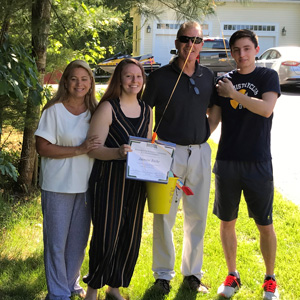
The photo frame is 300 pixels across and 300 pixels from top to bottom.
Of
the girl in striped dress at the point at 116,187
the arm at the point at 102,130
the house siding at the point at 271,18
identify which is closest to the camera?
the arm at the point at 102,130

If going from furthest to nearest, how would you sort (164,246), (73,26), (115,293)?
(73,26), (164,246), (115,293)

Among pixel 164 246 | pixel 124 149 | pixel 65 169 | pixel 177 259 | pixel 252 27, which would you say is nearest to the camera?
pixel 124 149

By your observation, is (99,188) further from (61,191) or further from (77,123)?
(77,123)

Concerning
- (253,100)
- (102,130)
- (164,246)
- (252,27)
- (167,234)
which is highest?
(252,27)

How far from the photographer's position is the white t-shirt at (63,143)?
122 inches

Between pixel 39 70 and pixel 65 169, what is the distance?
2.72 metres

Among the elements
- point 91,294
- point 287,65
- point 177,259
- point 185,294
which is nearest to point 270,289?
point 185,294

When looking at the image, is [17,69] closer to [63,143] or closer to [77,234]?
[63,143]

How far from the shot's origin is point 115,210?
3135 mm

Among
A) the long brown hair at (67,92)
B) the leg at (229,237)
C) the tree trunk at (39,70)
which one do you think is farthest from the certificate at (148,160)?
the tree trunk at (39,70)

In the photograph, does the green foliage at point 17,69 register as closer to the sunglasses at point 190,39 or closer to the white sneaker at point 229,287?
the sunglasses at point 190,39

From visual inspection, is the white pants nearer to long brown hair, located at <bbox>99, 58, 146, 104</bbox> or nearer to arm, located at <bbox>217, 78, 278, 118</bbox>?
arm, located at <bbox>217, 78, 278, 118</bbox>

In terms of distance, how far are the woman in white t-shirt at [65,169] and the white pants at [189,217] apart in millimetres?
680

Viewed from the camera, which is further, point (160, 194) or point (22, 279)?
point (22, 279)
